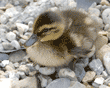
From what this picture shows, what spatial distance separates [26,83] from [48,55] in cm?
31

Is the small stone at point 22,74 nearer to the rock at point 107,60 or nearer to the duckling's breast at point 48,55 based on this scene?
the duckling's breast at point 48,55

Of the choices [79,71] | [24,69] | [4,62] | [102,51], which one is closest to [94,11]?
[102,51]

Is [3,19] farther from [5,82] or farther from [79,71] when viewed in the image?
[79,71]

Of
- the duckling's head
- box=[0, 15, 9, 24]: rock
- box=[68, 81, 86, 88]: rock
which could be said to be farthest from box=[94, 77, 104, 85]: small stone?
box=[0, 15, 9, 24]: rock

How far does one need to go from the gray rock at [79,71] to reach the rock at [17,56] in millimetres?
570

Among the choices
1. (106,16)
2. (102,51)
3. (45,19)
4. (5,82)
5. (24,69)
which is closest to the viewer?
(45,19)

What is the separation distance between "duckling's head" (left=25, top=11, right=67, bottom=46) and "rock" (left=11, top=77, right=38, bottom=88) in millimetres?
324

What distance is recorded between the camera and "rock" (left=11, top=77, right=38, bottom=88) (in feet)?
3.87

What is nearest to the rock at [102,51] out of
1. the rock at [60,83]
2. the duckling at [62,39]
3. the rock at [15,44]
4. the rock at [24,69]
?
the duckling at [62,39]

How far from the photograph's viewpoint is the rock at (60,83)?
118cm

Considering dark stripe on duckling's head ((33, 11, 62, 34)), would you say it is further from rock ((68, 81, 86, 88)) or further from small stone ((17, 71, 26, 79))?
rock ((68, 81, 86, 88))

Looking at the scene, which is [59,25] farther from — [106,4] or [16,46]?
[106,4]

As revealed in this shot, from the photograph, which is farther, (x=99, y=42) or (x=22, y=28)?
(x=22, y=28)

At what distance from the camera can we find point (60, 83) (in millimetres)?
1195
